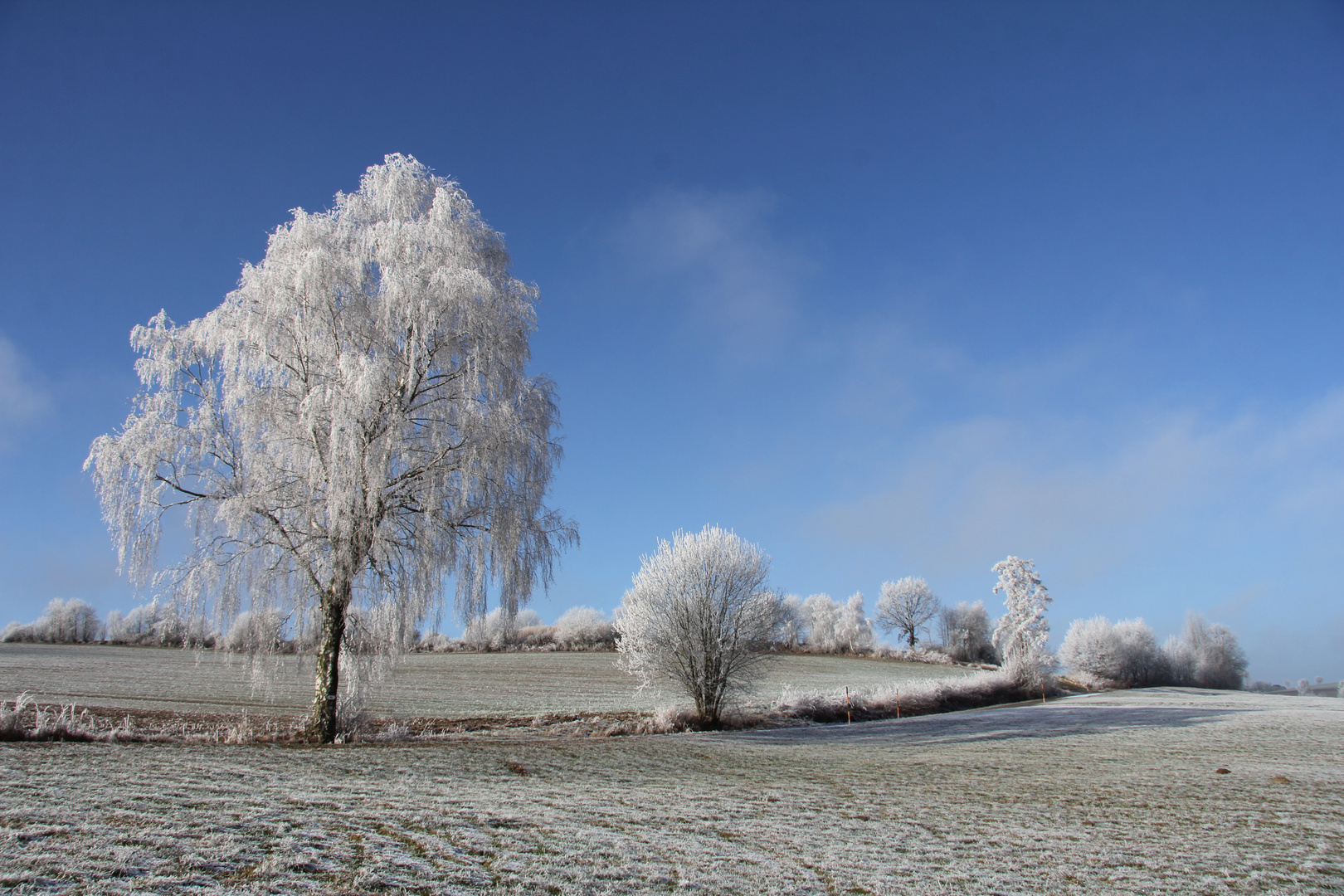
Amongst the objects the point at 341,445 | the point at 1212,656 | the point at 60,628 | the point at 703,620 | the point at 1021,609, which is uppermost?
the point at 341,445

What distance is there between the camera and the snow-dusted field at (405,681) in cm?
2681

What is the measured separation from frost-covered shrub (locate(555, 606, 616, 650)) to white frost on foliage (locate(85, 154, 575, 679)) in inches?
2613

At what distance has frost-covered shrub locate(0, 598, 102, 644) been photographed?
82.0 metres

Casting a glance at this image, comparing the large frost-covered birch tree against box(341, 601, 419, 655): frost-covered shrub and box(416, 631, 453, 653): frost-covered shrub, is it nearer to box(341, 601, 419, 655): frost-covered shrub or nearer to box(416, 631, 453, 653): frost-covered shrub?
box(341, 601, 419, 655): frost-covered shrub

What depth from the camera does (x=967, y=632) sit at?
308ft

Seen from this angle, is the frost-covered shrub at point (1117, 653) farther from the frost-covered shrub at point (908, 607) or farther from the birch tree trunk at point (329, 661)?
the birch tree trunk at point (329, 661)

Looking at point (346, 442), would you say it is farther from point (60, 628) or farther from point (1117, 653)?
point (60, 628)

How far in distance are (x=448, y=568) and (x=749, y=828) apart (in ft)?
29.6

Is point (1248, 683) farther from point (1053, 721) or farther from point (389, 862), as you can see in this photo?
point (389, 862)

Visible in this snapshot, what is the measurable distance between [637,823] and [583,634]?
78.4 meters

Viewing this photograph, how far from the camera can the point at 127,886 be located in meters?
4.00

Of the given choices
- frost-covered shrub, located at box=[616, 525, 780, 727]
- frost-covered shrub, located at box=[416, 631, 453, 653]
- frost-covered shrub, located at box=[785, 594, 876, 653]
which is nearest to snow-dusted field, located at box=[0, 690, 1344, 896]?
frost-covered shrub, located at box=[616, 525, 780, 727]

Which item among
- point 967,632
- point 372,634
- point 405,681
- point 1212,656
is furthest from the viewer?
point 967,632

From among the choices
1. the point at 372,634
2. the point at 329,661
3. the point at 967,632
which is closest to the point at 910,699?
the point at 372,634
